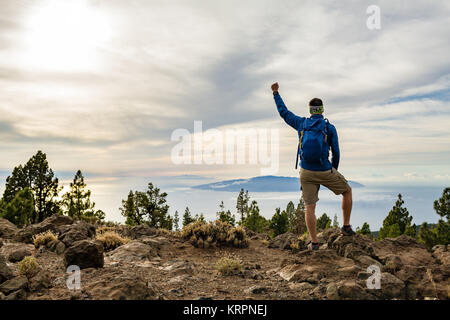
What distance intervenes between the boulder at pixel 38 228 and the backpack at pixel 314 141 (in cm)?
1043

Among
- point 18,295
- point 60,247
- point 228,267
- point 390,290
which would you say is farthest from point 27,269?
point 390,290

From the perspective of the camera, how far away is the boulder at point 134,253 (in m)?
9.60

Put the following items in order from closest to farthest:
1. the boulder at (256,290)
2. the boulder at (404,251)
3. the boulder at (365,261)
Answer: the boulder at (256,290) < the boulder at (365,261) < the boulder at (404,251)

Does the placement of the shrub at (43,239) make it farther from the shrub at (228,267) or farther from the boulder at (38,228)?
the shrub at (228,267)

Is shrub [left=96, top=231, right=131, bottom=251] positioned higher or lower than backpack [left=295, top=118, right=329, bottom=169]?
lower

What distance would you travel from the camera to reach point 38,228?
1275 centimetres

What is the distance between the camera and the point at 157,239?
1210 centimetres

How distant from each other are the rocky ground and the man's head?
3.56m

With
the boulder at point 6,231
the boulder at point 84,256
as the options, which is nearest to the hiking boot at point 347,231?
the boulder at point 84,256

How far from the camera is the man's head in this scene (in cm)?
764

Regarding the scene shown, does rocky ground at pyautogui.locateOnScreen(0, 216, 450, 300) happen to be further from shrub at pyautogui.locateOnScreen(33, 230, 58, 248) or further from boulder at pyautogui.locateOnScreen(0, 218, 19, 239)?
boulder at pyautogui.locateOnScreen(0, 218, 19, 239)

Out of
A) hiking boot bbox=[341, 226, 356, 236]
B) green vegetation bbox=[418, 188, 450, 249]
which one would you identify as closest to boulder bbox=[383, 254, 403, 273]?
hiking boot bbox=[341, 226, 356, 236]
